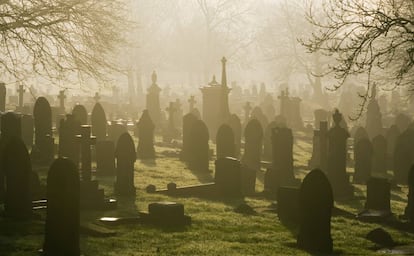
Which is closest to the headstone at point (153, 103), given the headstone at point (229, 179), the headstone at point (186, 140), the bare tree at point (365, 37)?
the headstone at point (186, 140)

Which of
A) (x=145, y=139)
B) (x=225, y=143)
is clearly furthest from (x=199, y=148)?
(x=145, y=139)

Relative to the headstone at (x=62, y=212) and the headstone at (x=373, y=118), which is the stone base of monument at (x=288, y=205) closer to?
the headstone at (x=62, y=212)

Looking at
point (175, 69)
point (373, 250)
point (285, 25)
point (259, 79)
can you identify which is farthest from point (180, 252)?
point (259, 79)

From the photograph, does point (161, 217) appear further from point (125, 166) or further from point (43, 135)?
point (43, 135)

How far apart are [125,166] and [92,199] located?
2.17 meters

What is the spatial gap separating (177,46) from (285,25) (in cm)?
1692

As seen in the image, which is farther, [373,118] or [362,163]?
Result: [373,118]

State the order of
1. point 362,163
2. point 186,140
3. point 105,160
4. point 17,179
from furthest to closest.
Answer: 1. point 186,140
2. point 362,163
3. point 105,160
4. point 17,179

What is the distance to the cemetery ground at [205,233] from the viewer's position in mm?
10844

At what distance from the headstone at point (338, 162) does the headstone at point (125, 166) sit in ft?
16.8

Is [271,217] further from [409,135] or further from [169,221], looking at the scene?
[409,135]

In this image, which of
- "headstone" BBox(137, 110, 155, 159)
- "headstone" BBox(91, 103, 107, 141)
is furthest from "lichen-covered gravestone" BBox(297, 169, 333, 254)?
"headstone" BBox(91, 103, 107, 141)

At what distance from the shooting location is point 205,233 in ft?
40.4

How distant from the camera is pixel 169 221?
1276 centimetres
